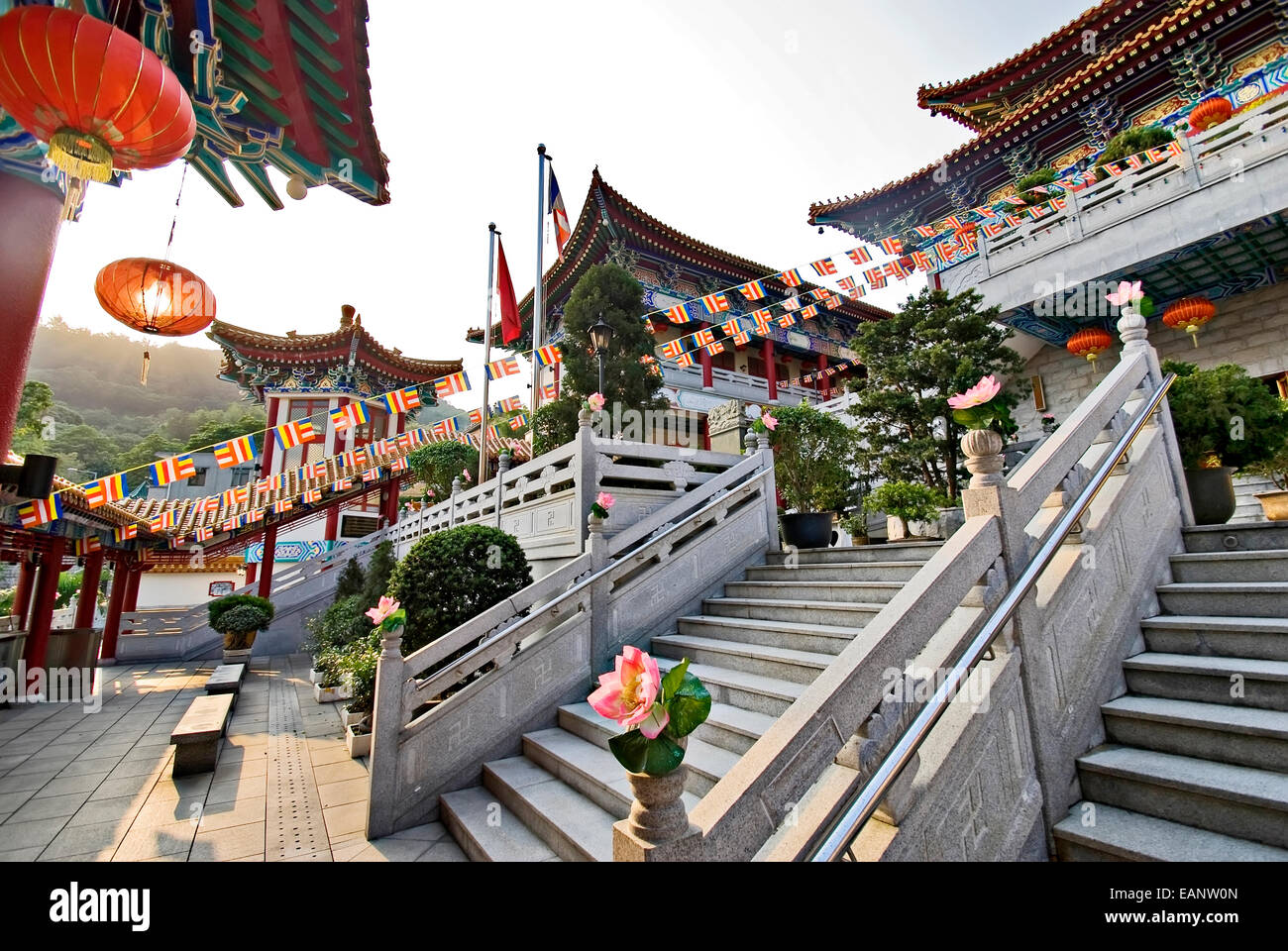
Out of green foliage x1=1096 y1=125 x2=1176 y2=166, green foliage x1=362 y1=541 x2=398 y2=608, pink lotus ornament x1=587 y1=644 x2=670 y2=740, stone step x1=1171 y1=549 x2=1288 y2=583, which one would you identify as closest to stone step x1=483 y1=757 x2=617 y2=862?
pink lotus ornament x1=587 y1=644 x2=670 y2=740

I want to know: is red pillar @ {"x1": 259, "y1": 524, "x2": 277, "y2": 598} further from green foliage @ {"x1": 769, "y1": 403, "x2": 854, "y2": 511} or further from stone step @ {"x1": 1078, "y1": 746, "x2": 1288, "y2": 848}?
stone step @ {"x1": 1078, "y1": 746, "x2": 1288, "y2": 848}

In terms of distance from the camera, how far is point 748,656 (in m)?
4.24

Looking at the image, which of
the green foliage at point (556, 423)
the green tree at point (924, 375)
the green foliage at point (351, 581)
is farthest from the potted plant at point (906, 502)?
the green foliage at point (351, 581)

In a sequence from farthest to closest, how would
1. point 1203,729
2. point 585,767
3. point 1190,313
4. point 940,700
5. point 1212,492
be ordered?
point 1190,313, point 1212,492, point 585,767, point 1203,729, point 940,700

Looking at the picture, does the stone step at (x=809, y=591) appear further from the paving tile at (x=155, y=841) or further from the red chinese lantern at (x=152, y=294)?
the red chinese lantern at (x=152, y=294)

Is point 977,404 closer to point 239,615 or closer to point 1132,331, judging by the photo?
point 1132,331

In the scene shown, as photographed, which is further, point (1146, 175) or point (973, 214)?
point (973, 214)

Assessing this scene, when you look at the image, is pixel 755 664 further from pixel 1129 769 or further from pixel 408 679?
pixel 408 679

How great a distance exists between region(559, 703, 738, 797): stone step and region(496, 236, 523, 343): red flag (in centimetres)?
930

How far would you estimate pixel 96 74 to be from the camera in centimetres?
277

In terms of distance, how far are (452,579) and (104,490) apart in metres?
6.46

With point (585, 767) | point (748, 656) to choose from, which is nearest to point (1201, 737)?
point (748, 656)
